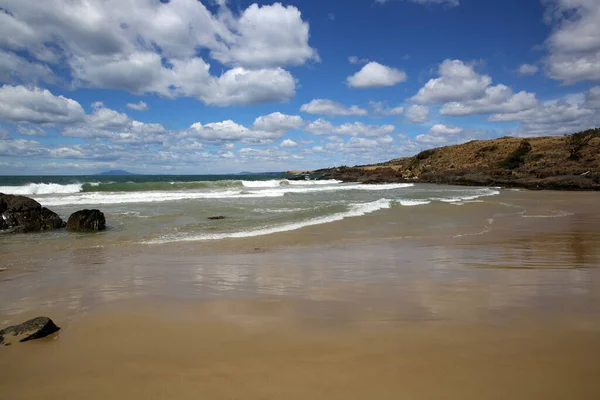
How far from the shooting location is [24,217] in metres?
12.6

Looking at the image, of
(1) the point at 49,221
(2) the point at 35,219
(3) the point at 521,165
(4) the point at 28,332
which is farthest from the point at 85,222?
(3) the point at 521,165

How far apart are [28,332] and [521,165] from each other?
5393 centimetres

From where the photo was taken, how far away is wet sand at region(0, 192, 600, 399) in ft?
8.82

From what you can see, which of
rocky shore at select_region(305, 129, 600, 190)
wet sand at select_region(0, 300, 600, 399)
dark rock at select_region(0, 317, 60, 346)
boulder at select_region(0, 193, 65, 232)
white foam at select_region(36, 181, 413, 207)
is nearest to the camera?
wet sand at select_region(0, 300, 600, 399)

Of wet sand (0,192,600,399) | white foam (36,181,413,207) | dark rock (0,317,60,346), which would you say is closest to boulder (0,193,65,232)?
wet sand (0,192,600,399)

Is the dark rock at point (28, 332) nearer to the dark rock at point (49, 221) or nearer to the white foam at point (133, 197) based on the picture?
the dark rock at point (49, 221)

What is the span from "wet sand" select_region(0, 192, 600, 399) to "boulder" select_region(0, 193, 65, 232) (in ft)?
18.2

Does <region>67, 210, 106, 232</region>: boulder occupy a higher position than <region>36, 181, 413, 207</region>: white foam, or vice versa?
<region>36, 181, 413, 207</region>: white foam

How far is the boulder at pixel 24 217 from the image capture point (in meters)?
12.4

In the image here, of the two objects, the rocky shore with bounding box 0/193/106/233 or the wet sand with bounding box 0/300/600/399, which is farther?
the rocky shore with bounding box 0/193/106/233

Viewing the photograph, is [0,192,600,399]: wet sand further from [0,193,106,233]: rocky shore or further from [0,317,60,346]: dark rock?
[0,193,106,233]: rocky shore

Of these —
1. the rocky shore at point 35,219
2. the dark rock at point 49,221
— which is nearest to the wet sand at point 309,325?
the rocky shore at point 35,219

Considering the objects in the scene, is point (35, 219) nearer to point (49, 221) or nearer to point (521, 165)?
point (49, 221)

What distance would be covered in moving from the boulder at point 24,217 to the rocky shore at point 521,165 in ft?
121
